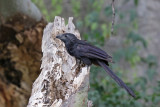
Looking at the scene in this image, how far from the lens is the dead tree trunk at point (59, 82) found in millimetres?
2697

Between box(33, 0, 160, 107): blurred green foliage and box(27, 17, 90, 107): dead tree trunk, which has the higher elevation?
box(33, 0, 160, 107): blurred green foliage

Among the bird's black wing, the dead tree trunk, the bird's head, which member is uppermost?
the bird's head

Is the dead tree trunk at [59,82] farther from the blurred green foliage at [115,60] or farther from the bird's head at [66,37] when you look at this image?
the blurred green foliage at [115,60]

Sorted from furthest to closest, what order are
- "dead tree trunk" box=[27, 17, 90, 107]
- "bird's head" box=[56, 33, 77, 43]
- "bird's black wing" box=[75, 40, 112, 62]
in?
"bird's head" box=[56, 33, 77, 43] < "bird's black wing" box=[75, 40, 112, 62] < "dead tree trunk" box=[27, 17, 90, 107]

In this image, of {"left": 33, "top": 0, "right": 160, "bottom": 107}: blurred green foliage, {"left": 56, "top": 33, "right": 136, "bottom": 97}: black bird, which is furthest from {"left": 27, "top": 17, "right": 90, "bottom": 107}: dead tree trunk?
{"left": 33, "top": 0, "right": 160, "bottom": 107}: blurred green foliage

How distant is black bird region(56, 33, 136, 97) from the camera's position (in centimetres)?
341

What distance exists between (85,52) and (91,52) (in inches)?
2.8

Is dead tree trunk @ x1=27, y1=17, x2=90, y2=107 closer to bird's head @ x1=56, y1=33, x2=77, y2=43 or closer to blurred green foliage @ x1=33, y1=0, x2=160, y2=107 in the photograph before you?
bird's head @ x1=56, y1=33, x2=77, y2=43

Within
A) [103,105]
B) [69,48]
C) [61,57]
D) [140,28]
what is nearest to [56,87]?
[61,57]

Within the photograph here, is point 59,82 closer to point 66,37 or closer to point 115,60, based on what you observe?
point 66,37

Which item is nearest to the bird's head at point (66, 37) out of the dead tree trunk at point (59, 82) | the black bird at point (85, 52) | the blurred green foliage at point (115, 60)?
the black bird at point (85, 52)

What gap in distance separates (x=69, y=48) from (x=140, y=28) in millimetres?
5519

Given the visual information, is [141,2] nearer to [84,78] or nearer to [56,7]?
[56,7]

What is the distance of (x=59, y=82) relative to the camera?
2.96 metres
